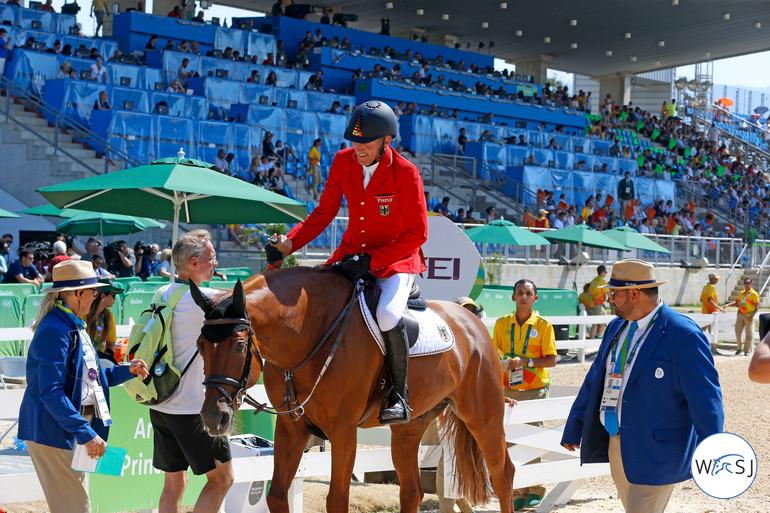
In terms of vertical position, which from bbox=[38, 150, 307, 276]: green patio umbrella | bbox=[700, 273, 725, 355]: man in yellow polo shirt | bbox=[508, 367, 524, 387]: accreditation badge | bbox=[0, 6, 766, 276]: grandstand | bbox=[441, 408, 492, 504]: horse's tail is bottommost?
bbox=[700, 273, 725, 355]: man in yellow polo shirt

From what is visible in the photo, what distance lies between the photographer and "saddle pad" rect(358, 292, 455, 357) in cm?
510

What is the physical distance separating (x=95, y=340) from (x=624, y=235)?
1595cm

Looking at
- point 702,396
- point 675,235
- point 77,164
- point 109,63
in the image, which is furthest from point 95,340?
point 675,235

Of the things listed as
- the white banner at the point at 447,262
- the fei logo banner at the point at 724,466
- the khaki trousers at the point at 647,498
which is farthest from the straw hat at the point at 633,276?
the white banner at the point at 447,262

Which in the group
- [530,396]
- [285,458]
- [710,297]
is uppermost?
[285,458]

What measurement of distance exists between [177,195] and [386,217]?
424 centimetres

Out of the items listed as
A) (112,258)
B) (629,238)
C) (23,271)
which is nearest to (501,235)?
(629,238)

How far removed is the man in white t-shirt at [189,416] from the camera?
4551 mm

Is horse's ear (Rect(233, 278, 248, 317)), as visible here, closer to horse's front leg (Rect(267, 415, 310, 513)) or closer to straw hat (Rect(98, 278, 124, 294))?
straw hat (Rect(98, 278, 124, 294))

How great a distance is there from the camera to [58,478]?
4.14 meters

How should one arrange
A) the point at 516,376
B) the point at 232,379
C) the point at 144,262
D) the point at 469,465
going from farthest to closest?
→ the point at 144,262, the point at 516,376, the point at 469,465, the point at 232,379

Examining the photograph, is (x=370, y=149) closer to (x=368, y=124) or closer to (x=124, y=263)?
(x=368, y=124)

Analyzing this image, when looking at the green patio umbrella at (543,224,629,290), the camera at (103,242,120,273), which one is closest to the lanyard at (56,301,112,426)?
the camera at (103,242,120,273)

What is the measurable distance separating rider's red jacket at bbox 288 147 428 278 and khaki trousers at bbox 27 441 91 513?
1667 mm
